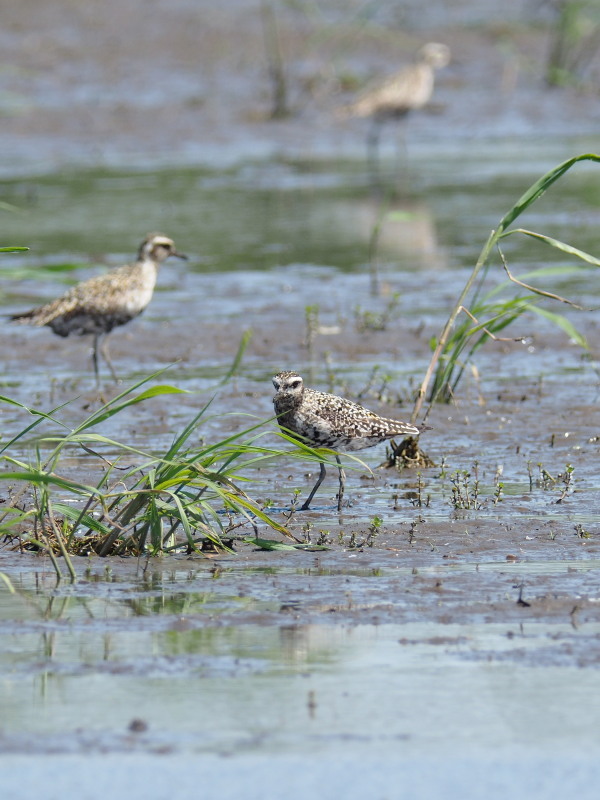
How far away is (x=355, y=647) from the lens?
6238mm

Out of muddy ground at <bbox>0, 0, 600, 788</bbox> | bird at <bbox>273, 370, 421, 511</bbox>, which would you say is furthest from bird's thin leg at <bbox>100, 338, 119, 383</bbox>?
Answer: bird at <bbox>273, 370, 421, 511</bbox>

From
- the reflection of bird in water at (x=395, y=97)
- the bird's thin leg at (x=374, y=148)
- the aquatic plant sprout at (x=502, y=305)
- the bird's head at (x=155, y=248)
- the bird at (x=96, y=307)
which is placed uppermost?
the reflection of bird in water at (x=395, y=97)

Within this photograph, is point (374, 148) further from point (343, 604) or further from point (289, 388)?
point (343, 604)

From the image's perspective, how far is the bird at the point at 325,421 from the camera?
8.89 m

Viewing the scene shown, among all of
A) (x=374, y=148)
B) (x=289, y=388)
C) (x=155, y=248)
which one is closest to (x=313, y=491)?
(x=289, y=388)

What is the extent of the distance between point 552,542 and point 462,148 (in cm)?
1794

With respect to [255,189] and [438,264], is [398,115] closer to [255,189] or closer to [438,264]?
[255,189]

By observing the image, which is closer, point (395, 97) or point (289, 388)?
point (289, 388)

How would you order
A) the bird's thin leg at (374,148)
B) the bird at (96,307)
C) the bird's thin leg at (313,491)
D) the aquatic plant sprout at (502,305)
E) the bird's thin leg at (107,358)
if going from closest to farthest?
1. the aquatic plant sprout at (502,305)
2. the bird's thin leg at (313,491)
3. the bird's thin leg at (107,358)
4. the bird at (96,307)
5. the bird's thin leg at (374,148)

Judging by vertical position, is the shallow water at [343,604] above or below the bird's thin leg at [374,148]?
below

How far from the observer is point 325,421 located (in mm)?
8930

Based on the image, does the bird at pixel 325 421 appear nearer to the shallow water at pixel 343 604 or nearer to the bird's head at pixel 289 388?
the bird's head at pixel 289 388

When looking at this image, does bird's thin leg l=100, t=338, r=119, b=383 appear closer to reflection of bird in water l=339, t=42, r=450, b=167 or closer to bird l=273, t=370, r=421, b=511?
bird l=273, t=370, r=421, b=511

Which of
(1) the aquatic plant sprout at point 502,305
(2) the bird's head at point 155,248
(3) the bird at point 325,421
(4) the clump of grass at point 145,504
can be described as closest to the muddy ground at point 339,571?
(4) the clump of grass at point 145,504
